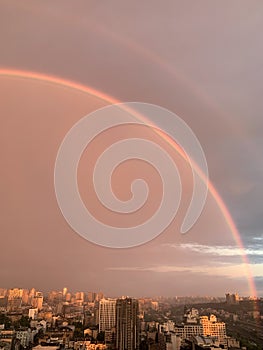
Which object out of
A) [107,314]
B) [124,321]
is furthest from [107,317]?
[124,321]

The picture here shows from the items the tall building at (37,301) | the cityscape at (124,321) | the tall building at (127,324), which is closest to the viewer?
the cityscape at (124,321)

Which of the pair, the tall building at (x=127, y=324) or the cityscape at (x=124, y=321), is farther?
the tall building at (x=127, y=324)

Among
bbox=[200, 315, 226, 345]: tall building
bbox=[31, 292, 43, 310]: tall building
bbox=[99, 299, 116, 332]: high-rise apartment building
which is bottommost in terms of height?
bbox=[200, 315, 226, 345]: tall building

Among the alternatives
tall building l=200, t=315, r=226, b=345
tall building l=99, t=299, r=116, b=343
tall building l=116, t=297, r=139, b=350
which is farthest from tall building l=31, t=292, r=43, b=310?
tall building l=200, t=315, r=226, b=345

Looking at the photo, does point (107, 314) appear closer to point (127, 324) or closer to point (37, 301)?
point (127, 324)

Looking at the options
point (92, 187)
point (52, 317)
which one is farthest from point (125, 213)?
point (52, 317)

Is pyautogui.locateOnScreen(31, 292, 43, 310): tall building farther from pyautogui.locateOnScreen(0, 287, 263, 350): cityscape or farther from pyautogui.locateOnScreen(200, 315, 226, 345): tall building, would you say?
pyautogui.locateOnScreen(200, 315, 226, 345): tall building

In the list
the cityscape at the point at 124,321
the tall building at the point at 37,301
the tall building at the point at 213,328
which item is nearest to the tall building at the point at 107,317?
the cityscape at the point at 124,321

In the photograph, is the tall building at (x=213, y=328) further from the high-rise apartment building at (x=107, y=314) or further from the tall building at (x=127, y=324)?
the high-rise apartment building at (x=107, y=314)
